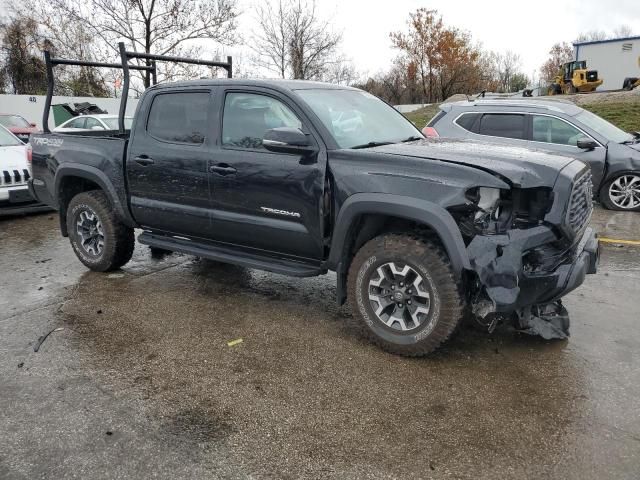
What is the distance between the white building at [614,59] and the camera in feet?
104

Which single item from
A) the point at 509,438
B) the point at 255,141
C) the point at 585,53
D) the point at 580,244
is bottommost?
the point at 509,438

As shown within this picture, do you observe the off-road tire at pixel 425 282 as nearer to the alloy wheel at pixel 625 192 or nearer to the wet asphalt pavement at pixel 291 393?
the wet asphalt pavement at pixel 291 393

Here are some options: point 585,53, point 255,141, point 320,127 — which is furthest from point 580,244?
point 585,53

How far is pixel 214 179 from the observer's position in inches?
173

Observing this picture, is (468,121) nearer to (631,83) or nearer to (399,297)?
(399,297)

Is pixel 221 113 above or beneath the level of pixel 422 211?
above

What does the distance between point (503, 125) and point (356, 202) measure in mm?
5476

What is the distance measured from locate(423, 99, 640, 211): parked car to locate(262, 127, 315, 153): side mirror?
4.82 m

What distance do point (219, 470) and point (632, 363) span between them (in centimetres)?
275

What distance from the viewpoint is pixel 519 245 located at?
3.24 meters

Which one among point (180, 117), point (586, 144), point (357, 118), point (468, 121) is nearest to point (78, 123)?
point (468, 121)

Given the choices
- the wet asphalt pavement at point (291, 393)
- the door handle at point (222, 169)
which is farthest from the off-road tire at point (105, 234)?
the door handle at point (222, 169)

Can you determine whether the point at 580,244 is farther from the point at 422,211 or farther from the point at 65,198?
the point at 65,198

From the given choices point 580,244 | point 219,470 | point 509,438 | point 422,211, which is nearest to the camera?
point 219,470
